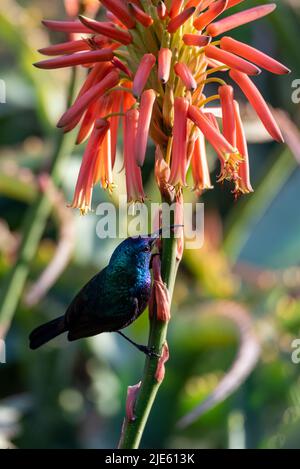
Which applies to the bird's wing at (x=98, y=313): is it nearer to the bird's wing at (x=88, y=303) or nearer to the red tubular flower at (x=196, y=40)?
the bird's wing at (x=88, y=303)

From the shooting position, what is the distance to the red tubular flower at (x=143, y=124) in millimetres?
939

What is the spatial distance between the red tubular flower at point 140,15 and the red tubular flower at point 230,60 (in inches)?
3.3

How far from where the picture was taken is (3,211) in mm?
3168

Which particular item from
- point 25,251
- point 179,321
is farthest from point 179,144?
A: point 179,321

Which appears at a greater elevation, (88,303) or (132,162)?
(132,162)

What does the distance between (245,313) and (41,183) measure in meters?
0.60

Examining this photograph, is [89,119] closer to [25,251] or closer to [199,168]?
[199,168]

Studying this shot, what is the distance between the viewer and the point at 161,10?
973 mm

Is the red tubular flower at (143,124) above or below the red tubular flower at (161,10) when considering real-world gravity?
below

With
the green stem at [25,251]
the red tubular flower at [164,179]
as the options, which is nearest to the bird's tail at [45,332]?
the red tubular flower at [164,179]

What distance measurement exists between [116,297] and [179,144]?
0.70ft

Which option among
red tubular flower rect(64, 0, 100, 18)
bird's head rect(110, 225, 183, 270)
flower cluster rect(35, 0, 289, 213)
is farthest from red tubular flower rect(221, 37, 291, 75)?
red tubular flower rect(64, 0, 100, 18)
